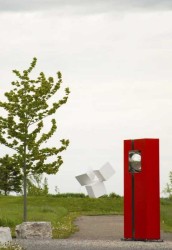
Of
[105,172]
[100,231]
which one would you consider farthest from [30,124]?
[105,172]

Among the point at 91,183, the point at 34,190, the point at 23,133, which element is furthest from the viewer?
the point at 34,190

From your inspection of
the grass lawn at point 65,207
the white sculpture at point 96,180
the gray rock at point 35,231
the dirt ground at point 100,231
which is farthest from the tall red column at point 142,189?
the white sculpture at point 96,180

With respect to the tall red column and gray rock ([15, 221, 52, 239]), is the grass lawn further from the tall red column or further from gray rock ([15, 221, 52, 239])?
the tall red column

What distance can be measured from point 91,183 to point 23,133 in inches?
1010

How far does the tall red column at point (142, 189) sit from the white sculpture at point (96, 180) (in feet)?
98.7

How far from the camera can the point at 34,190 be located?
57.0 meters

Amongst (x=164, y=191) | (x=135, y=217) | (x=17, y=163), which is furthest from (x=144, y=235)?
(x=164, y=191)

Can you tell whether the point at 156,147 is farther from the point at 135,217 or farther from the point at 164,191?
the point at 164,191

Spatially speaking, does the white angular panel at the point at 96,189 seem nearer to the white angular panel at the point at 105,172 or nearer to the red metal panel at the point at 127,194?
the white angular panel at the point at 105,172

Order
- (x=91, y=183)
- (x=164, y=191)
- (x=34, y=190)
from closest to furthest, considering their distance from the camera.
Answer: (x=91, y=183) → (x=34, y=190) → (x=164, y=191)

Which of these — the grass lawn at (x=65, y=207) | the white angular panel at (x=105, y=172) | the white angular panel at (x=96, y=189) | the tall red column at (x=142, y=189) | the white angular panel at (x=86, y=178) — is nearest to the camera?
the tall red column at (x=142, y=189)

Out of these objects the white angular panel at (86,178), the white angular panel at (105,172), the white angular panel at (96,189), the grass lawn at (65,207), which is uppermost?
the white angular panel at (105,172)

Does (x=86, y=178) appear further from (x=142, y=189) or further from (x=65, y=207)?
(x=142, y=189)

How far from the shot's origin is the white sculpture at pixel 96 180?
52469 mm
